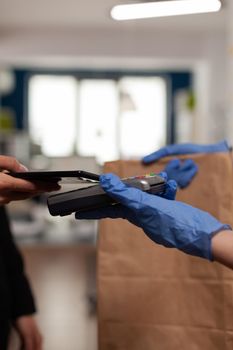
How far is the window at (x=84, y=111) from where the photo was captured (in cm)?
781

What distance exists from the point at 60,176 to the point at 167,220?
17cm

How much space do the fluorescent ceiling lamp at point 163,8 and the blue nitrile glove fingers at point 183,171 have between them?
48 centimetres

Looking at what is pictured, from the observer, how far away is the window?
7809 mm

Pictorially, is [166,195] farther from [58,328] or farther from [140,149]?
[140,149]

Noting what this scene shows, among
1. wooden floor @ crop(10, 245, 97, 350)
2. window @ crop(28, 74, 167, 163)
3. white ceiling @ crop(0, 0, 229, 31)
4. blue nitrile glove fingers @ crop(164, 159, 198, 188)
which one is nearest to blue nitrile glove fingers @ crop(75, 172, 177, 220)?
blue nitrile glove fingers @ crop(164, 159, 198, 188)

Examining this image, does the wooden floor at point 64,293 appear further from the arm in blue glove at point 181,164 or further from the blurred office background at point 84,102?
the arm in blue glove at point 181,164

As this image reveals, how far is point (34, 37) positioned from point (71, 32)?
1.24 ft

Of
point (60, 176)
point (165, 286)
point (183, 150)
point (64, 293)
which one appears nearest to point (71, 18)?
point (64, 293)

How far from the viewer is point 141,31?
466 centimetres

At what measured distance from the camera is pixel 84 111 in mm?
7887

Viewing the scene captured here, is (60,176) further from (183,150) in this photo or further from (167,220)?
(183,150)

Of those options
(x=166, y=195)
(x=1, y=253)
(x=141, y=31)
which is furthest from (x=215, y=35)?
(x=166, y=195)

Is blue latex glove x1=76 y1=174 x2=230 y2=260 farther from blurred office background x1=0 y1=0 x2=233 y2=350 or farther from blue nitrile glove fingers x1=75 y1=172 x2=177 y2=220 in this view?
blurred office background x1=0 y1=0 x2=233 y2=350

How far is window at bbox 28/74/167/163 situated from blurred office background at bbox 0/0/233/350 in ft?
→ 0.05
